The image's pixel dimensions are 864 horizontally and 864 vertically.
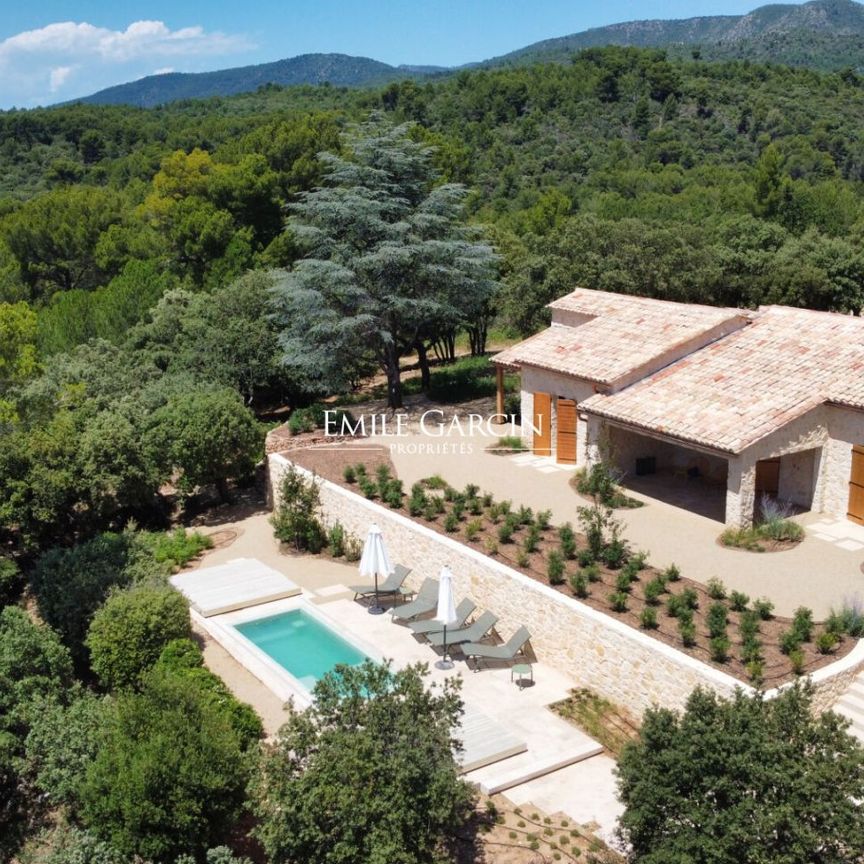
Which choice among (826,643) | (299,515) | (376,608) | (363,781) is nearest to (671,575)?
(826,643)

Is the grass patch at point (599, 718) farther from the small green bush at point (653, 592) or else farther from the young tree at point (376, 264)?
the young tree at point (376, 264)

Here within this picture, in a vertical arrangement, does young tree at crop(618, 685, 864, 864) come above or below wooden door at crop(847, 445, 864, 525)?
above

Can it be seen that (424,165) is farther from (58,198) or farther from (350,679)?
(58,198)

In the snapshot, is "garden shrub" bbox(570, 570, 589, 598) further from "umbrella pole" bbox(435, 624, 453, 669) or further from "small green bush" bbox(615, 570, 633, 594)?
"umbrella pole" bbox(435, 624, 453, 669)

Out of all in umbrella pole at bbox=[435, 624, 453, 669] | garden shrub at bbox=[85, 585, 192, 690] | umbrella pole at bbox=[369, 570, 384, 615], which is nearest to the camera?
garden shrub at bbox=[85, 585, 192, 690]

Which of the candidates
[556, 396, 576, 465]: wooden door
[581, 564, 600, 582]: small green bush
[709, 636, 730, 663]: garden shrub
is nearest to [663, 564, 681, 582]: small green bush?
[581, 564, 600, 582]: small green bush

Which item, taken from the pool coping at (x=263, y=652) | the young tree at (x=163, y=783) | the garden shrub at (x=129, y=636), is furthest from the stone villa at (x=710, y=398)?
the young tree at (x=163, y=783)
